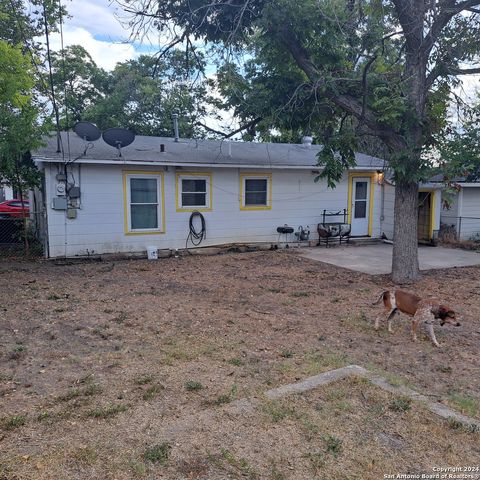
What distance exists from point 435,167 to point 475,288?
7.63 ft

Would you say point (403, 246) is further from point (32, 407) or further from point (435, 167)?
point (32, 407)

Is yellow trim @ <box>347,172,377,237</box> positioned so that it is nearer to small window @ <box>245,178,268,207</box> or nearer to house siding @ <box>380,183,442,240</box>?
house siding @ <box>380,183,442,240</box>

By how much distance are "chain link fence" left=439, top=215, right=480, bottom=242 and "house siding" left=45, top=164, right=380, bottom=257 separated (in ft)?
7.82

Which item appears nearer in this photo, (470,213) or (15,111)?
(15,111)

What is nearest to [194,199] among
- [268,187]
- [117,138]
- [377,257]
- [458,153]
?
[268,187]

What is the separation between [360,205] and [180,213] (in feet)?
20.3

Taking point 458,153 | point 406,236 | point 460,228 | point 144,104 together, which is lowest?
point 460,228

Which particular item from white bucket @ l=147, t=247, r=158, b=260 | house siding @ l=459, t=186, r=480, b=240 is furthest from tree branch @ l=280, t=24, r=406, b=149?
house siding @ l=459, t=186, r=480, b=240

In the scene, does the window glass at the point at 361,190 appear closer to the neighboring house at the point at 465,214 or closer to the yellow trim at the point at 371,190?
the yellow trim at the point at 371,190

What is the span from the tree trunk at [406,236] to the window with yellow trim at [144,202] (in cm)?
595

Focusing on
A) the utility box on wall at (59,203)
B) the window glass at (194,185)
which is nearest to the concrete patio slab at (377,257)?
the window glass at (194,185)

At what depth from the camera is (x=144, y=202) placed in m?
11.0

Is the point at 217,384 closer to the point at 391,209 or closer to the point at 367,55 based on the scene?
the point at 367,55

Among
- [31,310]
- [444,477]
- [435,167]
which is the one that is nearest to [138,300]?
[31,310]
